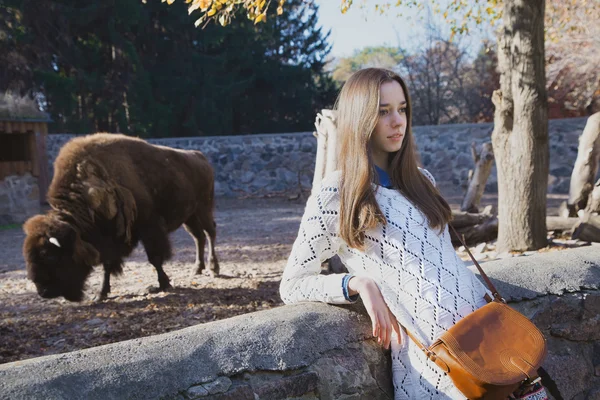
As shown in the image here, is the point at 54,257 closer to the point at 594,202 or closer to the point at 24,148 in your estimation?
the point at 594,202

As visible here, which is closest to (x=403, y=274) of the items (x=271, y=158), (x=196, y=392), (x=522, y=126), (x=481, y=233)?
(x=196, y=392)

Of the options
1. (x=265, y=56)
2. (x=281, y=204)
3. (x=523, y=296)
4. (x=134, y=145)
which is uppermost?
(x=265, y=56)

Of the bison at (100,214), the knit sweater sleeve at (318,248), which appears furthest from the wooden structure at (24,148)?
the knit sweater sleeve at (318,248)

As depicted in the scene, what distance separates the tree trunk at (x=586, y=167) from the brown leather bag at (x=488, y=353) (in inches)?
245

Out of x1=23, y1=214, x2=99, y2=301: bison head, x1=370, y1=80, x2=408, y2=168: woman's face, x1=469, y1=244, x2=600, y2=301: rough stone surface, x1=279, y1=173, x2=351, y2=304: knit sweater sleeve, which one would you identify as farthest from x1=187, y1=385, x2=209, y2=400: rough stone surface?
x1=23, y1=214, x2=99, y2=301: bison head

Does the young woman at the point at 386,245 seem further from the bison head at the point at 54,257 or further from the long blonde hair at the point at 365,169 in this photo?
the bison head at the point at 54,257

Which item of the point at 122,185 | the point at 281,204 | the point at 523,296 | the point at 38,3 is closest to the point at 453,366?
the point at 523,296

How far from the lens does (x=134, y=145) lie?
→ 6.77 meters

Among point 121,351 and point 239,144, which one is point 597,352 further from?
point 239,144

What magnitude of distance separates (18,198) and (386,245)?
12948 millimetres

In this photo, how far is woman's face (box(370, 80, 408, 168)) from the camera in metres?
2.24

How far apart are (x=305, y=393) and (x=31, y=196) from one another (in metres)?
13.1

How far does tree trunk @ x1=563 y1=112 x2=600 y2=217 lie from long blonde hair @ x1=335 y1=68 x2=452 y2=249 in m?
5.95

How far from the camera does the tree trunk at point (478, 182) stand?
8.52 metres
